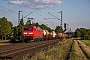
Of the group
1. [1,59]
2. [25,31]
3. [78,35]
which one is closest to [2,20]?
[25,31]

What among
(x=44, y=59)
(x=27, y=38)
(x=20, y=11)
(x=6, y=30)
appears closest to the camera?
(x=44, y=59)

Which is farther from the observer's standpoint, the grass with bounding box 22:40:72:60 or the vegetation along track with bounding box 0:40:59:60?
the vegetation along track with bounding box 0:40:59:60

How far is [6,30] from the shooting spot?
79875 mm

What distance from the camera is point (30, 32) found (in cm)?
4759

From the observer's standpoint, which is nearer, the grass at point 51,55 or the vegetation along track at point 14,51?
the grass at point 51,55

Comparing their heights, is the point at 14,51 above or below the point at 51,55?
below

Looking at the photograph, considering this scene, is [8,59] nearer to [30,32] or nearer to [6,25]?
[30,32]

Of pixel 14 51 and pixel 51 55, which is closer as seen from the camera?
pixel 51 55

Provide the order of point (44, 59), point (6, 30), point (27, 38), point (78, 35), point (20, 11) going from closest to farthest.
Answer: point (44, 59), point (27, 38), point (20, 11), point (6, 30), point (78, 35)

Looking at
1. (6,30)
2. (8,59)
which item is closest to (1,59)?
(8,59)

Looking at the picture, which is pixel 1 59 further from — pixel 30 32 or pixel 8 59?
pixel 30 32

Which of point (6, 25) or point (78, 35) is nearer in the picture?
point (6, 25)

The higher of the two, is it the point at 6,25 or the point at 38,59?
the point at 6,25

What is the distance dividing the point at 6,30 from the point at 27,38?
113 feet
